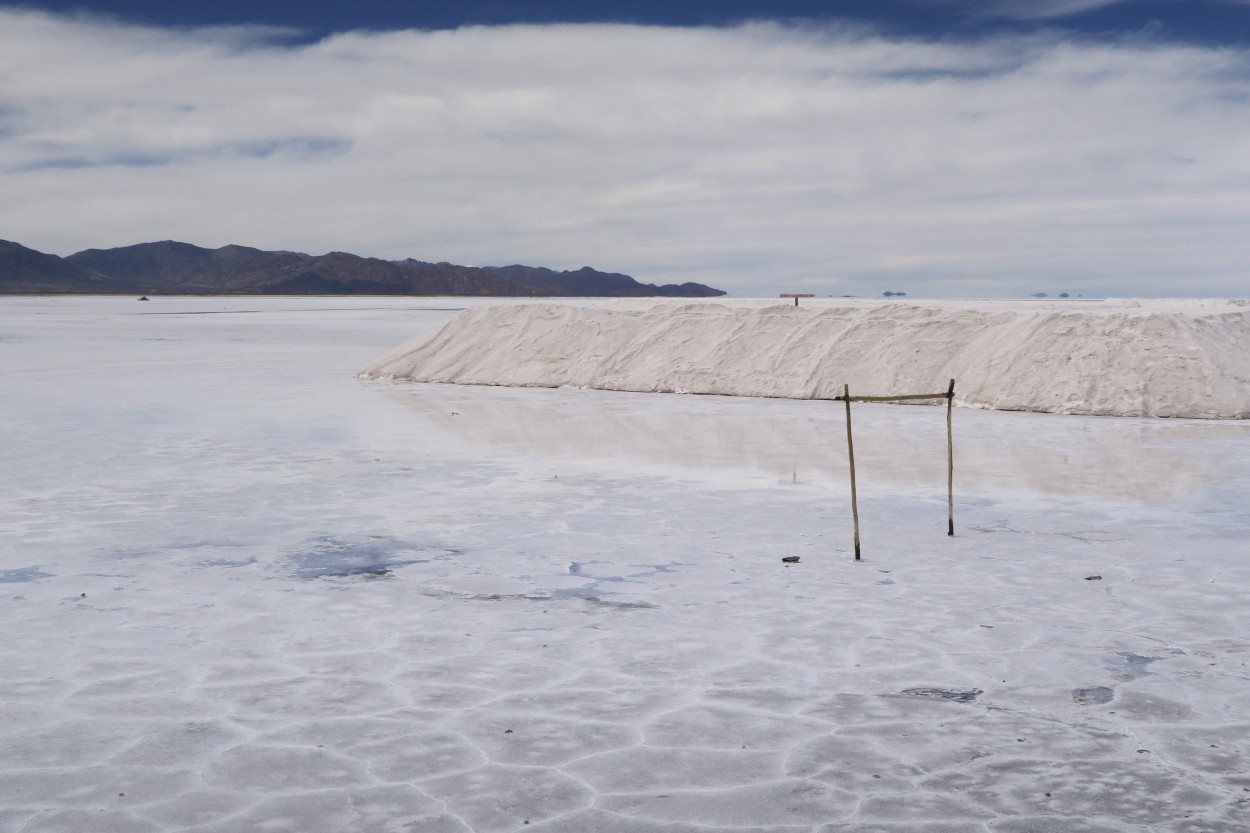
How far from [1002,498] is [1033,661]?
4362 millimetres

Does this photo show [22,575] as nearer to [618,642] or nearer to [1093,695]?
[618,642]

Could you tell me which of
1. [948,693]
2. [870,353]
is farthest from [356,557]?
[870,353]

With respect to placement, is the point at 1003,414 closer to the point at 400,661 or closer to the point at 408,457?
the point at 408,457

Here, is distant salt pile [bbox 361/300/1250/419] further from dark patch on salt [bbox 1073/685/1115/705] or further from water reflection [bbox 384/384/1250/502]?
dark patch on salt [bbox 1073/685/1115/705]

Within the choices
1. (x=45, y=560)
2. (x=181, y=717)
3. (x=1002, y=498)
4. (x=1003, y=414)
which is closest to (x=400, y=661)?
(x=181, y=717)

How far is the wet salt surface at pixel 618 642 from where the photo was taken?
3.87 meters

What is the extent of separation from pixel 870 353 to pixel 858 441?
19.9 ft

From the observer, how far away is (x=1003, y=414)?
16.4 meters

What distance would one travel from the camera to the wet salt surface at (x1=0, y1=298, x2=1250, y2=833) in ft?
12.7

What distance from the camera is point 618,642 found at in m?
5.65

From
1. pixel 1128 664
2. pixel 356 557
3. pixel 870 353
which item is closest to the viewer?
pixel 1128 664

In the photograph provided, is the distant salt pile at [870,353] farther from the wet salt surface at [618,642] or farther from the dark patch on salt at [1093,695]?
the dark patch on salt at [1093,695]

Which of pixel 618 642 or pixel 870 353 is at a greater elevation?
pixel 870 353

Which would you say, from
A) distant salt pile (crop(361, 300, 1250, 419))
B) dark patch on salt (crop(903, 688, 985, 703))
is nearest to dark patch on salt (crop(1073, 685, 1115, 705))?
dark patch on salt (crop(903, 688, 985, 703))
